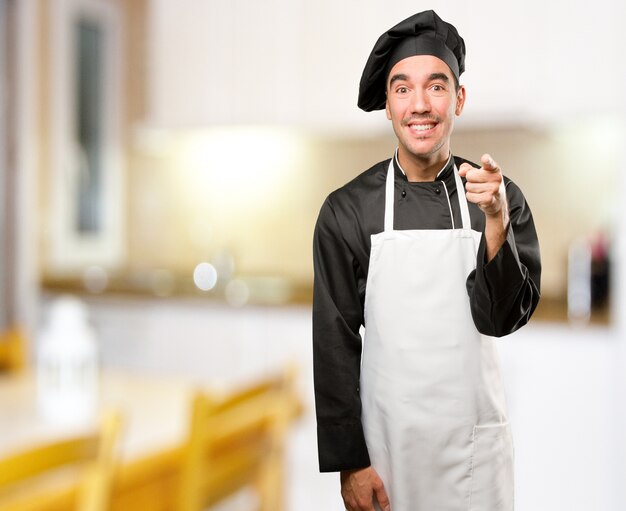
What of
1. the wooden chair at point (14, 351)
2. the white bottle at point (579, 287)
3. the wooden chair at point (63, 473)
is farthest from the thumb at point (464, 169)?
the wooden chair at point (14, 351)

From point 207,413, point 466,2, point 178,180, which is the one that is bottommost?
point 207,413

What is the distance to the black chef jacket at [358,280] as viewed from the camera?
0.13 meters

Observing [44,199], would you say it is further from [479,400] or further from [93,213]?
[479,400]

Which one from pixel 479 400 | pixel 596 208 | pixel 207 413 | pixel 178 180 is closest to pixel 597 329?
pixel 596 208

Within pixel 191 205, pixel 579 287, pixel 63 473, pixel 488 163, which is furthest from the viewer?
pixel 191 205

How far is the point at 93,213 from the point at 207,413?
2.21 metres

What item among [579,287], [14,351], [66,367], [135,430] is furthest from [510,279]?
[579,287]

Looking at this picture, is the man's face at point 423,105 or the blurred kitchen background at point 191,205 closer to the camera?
the man's face at point 423,105

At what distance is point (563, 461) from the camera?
0.74 feet

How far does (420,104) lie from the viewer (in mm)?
131

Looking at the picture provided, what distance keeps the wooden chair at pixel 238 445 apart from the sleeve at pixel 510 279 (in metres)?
Answer: 0.95

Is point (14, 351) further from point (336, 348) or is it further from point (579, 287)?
point (336, 348)

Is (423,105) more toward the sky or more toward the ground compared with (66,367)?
more toward the sky

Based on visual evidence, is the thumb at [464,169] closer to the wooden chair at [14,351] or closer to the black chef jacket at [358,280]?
the black chef jacket at [358,280]
